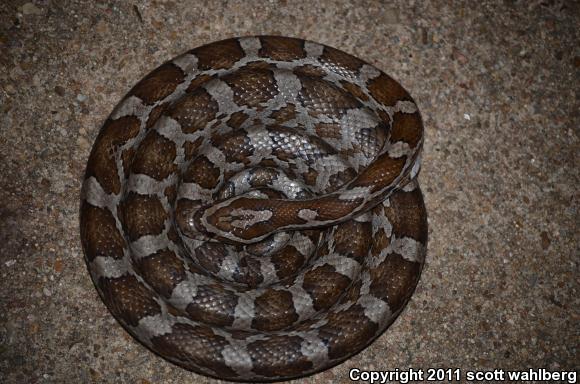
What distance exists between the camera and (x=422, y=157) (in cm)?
638

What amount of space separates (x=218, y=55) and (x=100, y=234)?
6.88 feet

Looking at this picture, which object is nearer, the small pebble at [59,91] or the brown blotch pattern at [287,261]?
the brown blotch pattern at [287,261]

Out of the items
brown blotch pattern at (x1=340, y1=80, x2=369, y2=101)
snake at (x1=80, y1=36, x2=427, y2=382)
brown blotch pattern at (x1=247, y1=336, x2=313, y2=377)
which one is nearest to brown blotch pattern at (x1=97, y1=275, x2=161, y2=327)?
snake at (x1=80, y1=36, x2=427, y2=382)

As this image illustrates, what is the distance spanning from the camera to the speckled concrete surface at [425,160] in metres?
5.72

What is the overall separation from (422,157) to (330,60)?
1525mm

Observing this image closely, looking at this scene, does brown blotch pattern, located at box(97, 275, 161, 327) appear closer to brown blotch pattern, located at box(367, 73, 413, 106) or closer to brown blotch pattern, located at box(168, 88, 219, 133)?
brown blotch pattern, located at box(168, 88, 219, 133)

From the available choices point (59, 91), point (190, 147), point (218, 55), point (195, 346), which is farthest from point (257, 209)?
point (59, 91)

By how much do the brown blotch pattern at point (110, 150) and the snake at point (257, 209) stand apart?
0.01 metres

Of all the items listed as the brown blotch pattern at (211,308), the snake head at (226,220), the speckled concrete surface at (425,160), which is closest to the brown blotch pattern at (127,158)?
the snake head at (226,220)

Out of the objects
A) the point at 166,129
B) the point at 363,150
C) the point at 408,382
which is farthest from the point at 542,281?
the point at 166,129

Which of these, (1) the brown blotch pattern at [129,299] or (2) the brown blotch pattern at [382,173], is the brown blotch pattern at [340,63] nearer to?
(2) the brown blotch pattern at [382,173]

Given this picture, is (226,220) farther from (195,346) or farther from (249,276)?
(195,346)

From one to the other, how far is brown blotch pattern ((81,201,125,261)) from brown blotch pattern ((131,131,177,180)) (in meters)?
0.52

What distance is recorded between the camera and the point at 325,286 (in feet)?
17.5
